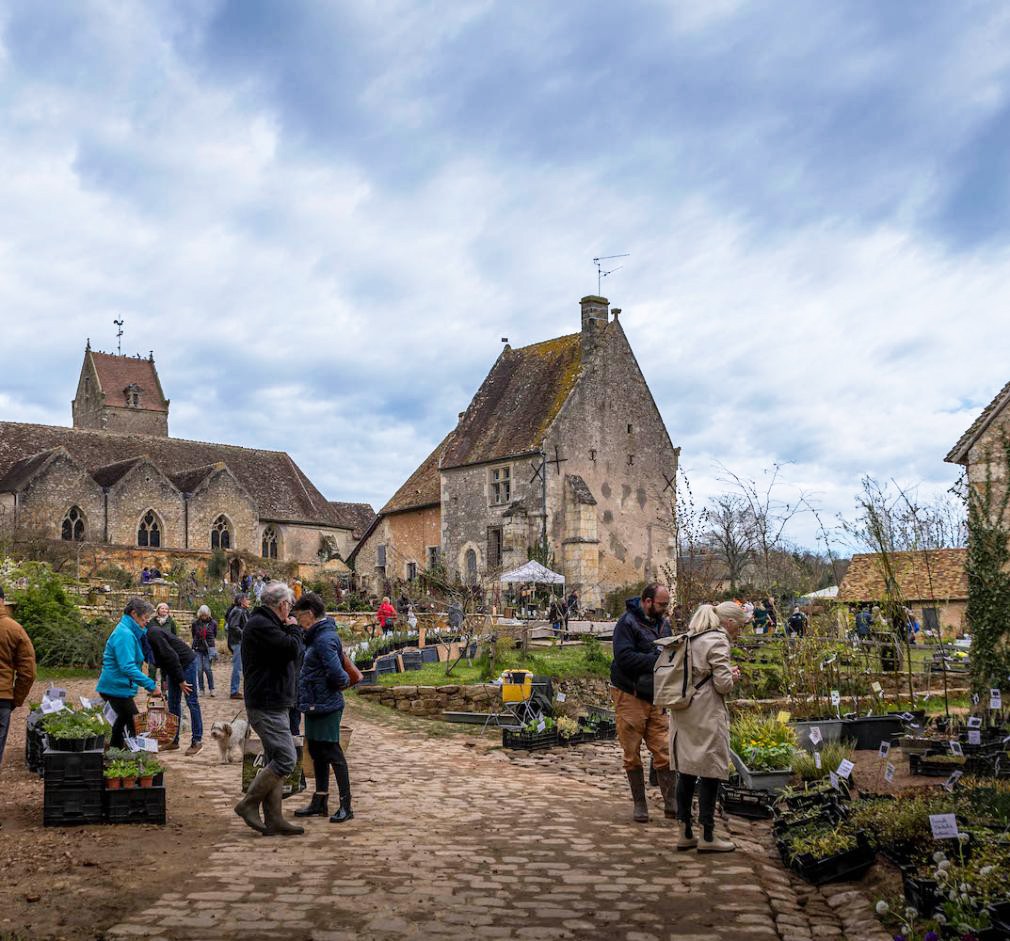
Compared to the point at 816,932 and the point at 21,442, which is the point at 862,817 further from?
the point at 21,442

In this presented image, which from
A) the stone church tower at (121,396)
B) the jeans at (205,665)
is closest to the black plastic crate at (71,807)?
the jeans at (205,665)

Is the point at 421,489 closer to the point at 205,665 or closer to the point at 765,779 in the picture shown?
the point at 205,665

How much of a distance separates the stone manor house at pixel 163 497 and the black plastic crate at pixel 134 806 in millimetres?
33003

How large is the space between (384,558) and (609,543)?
11.1m

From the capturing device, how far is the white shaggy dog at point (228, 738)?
11250 mm

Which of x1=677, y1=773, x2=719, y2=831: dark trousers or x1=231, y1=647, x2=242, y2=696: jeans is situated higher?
x1=231, y1=647, x2=242, y2=696: jeans

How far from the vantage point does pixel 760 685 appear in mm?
16234

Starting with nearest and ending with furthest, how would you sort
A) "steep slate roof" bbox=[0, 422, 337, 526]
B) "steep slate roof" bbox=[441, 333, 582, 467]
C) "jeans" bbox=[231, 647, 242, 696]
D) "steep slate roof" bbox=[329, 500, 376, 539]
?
"jeans" bbox=[231, 647, 242, 696]
"steep slate roof" bbox=[441, 333, 582, 467]
"steep slate roof" bbox=[0, 422, 337, 526]
"steep slate roof" bbox=[329, 500, 376, 539]

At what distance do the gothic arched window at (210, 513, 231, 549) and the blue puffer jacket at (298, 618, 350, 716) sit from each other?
39192 mm

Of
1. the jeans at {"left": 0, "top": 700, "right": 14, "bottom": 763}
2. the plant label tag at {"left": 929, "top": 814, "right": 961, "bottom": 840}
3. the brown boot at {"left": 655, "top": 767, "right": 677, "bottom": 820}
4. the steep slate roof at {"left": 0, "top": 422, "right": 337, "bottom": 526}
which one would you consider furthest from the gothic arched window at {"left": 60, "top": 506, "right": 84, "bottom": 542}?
the plant label tag at {"left": 929, "top": 814, "right": 961, "bottom": 840}

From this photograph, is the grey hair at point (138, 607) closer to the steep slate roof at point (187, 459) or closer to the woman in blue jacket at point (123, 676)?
the woman in blue jacket at point (123, 676)

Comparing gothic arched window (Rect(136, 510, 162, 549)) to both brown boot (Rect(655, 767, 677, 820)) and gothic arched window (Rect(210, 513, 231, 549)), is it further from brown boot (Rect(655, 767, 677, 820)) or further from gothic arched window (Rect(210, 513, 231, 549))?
brown boot (Rect(655, 767, 677, 820))

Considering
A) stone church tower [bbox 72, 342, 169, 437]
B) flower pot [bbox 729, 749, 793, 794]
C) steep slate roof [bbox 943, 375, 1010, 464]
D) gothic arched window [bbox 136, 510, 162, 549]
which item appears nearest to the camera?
flower pot [bbox 729, 749, 793, 794]

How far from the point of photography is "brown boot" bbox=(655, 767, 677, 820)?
348 inches
